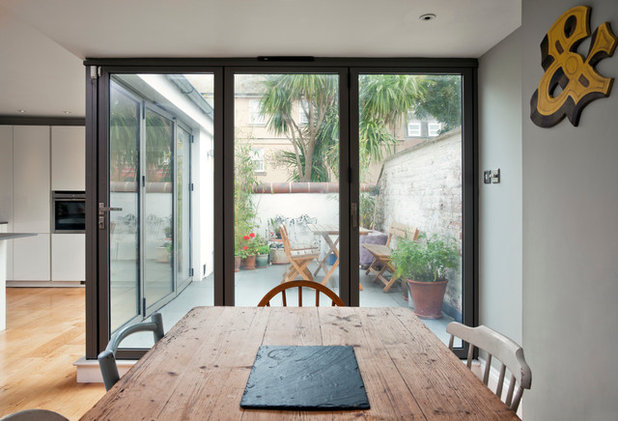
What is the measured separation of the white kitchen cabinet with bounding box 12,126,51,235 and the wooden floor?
1.12 metres

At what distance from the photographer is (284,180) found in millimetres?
3129

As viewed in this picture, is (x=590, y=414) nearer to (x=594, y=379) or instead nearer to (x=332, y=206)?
(x=594, y=379)

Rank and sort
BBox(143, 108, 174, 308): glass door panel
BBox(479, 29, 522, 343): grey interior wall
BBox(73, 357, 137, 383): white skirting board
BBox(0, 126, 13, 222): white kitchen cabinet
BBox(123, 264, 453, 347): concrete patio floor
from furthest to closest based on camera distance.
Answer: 1. BBox(0, 126, 13, 222): white kitchen cabinet
2. BBox(143, 108, 174, 308): glass door panel
3. BBox(123, 264, 453, 347): concrete patio floor
4. BBox(73, 357, 137, 383): white skirting board
5. BBox(479, 29, 522, 343): grey interior wall

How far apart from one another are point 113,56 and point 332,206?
2033 mm

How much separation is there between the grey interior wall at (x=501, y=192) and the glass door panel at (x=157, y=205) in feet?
8.37

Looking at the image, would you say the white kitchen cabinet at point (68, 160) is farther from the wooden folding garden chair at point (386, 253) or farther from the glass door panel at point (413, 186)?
the wooden folding garden chair at point (386, 253)

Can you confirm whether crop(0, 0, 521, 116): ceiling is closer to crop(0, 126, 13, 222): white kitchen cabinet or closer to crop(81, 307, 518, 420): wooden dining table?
crop(81, 307, 518, 420): wooden dining table

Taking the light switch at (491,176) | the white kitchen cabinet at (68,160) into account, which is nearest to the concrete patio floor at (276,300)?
the light switch at (491,176)

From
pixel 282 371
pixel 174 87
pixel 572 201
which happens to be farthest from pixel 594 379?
pixel 174 87

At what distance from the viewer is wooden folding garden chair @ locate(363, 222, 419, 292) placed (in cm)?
309

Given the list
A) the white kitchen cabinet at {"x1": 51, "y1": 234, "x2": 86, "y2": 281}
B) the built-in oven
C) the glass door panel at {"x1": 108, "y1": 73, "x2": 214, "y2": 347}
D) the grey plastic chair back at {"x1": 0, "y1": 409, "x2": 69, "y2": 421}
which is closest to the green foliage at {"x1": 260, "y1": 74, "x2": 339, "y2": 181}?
the glass door panel at {"x1": 108, "y1": 73, "x2": 214, "y2": 347}

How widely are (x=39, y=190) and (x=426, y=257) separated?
18.2 ft

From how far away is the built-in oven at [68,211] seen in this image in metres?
5.65

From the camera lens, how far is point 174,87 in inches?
124
